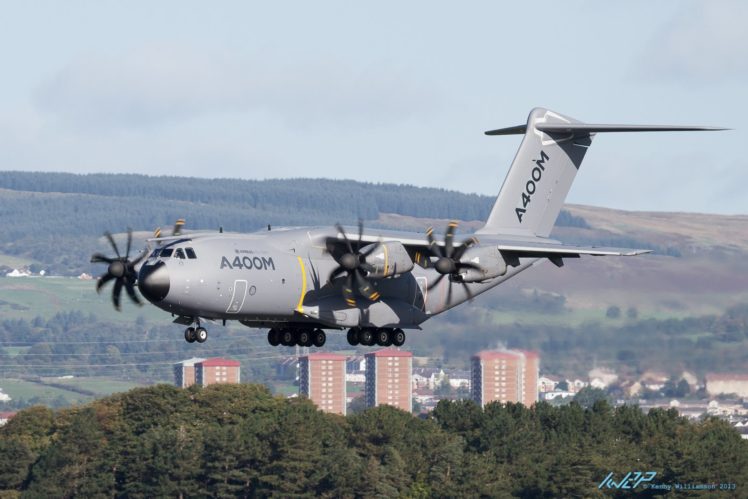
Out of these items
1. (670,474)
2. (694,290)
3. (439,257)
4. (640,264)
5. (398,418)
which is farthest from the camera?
(398,418)

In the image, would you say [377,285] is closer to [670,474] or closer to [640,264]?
[640,264]

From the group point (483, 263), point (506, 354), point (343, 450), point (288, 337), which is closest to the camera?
point (483, 263)

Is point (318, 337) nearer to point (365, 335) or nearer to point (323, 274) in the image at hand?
point (365, 335)

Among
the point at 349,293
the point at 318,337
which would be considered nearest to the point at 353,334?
the point at 318,337

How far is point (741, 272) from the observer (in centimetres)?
7438

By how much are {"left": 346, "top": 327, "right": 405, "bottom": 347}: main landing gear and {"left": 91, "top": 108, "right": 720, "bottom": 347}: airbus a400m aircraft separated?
41 mm

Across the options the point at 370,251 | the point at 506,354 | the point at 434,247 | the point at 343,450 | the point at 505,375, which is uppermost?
the point at 434,247

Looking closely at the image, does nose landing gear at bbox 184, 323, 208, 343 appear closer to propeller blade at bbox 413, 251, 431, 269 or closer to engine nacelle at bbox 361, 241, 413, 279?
engine nacelle at bbox 361, 241, 413, 279

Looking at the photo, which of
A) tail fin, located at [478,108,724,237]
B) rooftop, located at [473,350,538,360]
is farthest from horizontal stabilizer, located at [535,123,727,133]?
rooftop, located at [473,350,538,360]

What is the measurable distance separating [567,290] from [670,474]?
2166 centimetres

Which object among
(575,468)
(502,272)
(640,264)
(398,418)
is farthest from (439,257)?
(398,418)

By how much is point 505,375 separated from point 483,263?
87122mm

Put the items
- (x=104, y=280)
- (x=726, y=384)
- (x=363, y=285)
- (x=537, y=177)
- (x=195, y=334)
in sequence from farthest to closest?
(x=726, y=384) < (x=537, y=177) < (x=363, y=285) < (x=104, y=280) < (x=195, y=334)

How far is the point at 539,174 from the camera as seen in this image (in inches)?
2046
